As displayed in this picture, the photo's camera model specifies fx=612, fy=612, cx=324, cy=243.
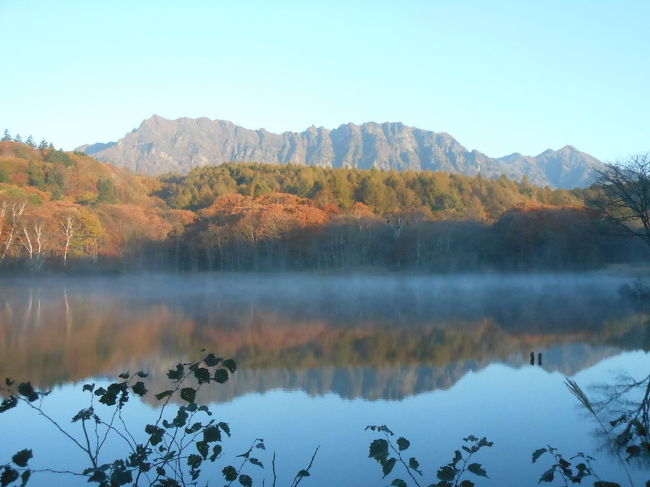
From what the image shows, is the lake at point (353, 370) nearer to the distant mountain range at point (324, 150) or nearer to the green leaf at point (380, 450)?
the green leaf at point (380, 450)

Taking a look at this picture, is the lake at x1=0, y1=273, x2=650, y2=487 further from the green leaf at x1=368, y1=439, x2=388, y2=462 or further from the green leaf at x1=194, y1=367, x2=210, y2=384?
the green leaf at x1=368, y1=439, x2=388, y2=462

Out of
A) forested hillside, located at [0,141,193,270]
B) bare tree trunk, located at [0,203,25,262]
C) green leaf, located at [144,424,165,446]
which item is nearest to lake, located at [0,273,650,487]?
green leaf, located at [144,424,165,446]

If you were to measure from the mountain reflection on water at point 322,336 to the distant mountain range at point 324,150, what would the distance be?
14172 cm

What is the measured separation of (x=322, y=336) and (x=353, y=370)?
3414 millimetres

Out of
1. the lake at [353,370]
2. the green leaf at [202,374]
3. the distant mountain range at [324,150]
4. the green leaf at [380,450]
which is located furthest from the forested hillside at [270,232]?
the distant mountain range at [324,150]

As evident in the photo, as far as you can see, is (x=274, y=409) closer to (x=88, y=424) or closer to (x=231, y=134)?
(x=88, y=424)

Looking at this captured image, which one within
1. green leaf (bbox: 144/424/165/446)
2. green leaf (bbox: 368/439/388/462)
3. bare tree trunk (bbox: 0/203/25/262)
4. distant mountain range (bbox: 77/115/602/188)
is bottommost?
green leaf (bbox: 144/424/165/446)

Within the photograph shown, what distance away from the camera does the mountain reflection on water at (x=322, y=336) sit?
862cm

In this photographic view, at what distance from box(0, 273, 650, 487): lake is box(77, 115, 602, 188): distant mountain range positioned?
145228mm

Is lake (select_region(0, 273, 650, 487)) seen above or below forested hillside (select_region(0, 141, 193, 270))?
below

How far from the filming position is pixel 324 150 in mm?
177250

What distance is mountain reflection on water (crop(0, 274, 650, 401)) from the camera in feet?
28.3

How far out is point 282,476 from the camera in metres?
4.77

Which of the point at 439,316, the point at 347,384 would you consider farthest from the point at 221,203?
the point at 347,384
